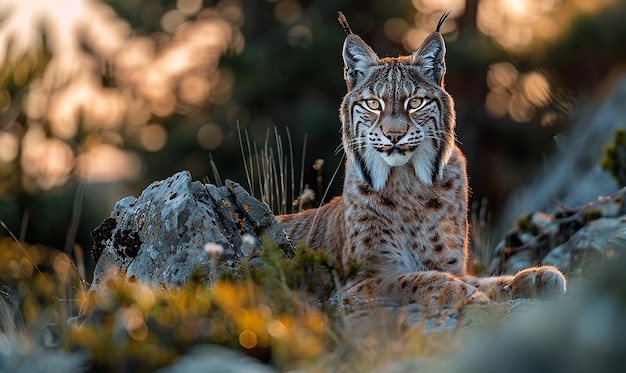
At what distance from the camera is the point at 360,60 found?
6.88 m

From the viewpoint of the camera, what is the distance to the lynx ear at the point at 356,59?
22.4ft

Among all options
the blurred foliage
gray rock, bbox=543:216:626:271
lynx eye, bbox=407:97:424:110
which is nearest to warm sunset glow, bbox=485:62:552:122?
the blurred foliage

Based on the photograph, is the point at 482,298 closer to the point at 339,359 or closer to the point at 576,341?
the point at 339,359

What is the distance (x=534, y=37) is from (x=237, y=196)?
13.9 meters

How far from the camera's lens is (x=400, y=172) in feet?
21.9

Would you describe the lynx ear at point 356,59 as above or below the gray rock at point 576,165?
above

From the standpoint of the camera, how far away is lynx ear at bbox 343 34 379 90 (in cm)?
683

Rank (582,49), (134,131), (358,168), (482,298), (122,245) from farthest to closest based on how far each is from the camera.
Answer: (134,131) → (582,49) → (358,168) → (122,245) → (482,298)

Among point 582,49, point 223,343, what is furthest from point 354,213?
point 582,49

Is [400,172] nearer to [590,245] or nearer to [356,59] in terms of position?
[356,59]

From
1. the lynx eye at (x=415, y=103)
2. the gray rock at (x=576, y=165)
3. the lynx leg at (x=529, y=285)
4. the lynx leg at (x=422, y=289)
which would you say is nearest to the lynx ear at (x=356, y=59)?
the lynx eye at (x=415, y=103)

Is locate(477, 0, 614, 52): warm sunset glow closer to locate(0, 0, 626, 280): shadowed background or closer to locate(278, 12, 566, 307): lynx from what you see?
locate(0, 0, 626, 280): shadowed background

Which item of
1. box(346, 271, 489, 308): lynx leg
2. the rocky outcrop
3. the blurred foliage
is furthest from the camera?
the blurred foliage

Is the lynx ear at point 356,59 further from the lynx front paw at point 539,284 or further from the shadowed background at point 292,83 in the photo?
the shadowed background at point 292,83
